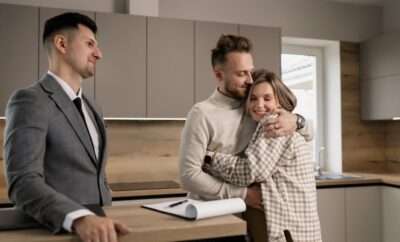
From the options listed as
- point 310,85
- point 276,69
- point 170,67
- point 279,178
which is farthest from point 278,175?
point 310,85

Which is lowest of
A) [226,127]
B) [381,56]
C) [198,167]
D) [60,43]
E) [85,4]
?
[198,167]

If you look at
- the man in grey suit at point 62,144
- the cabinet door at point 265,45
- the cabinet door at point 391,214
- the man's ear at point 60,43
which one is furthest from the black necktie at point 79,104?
the cabinet door at point 391,214

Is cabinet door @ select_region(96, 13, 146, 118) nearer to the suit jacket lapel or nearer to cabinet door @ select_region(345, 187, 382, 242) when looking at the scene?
the suit jacket lapel

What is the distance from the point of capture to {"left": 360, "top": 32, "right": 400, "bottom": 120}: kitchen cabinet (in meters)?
3.70

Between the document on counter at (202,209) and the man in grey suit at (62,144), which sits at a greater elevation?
the man in grey suit at (62,144)

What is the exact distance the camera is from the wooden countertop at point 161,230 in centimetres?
97

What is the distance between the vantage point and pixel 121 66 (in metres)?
3.14

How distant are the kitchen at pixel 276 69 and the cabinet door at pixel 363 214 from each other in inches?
0.5

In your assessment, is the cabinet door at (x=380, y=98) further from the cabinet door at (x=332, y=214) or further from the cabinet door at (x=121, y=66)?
the cabinet door at (x=121, y=66)

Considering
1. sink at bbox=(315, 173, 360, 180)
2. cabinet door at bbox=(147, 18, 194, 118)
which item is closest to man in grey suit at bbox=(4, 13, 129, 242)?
cabinet door at bbox=(147, 18, 194, 118)

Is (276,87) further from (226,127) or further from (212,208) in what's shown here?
(212,208)

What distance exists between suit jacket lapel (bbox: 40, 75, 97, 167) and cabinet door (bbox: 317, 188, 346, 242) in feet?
8.71

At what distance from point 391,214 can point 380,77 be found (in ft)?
4.18

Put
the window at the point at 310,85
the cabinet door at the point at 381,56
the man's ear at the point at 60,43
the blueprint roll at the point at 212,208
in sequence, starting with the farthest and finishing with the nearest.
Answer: the window at the point at 310,85 → the cabinet door at the point at 381,56 → the man's ear at the point at 60,43 → the blueprint roll at the point at 212,208
